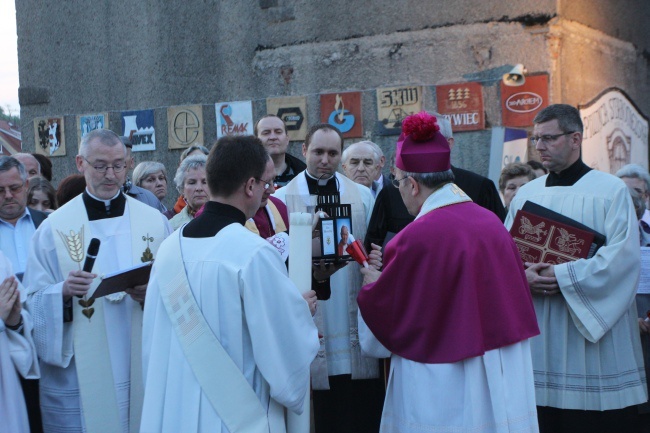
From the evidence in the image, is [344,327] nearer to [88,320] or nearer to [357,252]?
[357,252]

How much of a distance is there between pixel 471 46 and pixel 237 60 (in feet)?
8.61

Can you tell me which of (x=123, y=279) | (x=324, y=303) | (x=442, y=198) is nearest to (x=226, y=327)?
(x=123, y=279)

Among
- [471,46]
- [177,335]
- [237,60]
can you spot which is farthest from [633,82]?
[177,335]

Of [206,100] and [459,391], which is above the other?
[206,100]

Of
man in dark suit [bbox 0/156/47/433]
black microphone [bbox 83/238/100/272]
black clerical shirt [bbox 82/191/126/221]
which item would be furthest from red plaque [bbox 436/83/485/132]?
black microphone [bbox 83/238/100/272]

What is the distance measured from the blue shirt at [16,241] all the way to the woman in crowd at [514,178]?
3.59 metres

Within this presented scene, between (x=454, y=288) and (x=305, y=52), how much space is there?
570cm

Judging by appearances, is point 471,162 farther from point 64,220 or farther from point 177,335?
→ point 177,335

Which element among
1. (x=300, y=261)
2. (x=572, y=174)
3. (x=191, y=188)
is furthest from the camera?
(x=191, y=188)

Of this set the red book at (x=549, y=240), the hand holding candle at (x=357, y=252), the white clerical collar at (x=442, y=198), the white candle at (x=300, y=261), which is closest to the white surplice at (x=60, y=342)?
the hand holding candle at (x=357, y=252)

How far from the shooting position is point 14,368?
431 centimetres

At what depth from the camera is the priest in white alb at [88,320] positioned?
178 inches

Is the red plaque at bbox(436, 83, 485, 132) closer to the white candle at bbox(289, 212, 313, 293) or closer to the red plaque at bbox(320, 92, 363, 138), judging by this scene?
the red plaque at bbox(320, 92, 363, 138)

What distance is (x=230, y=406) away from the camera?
3.22m
